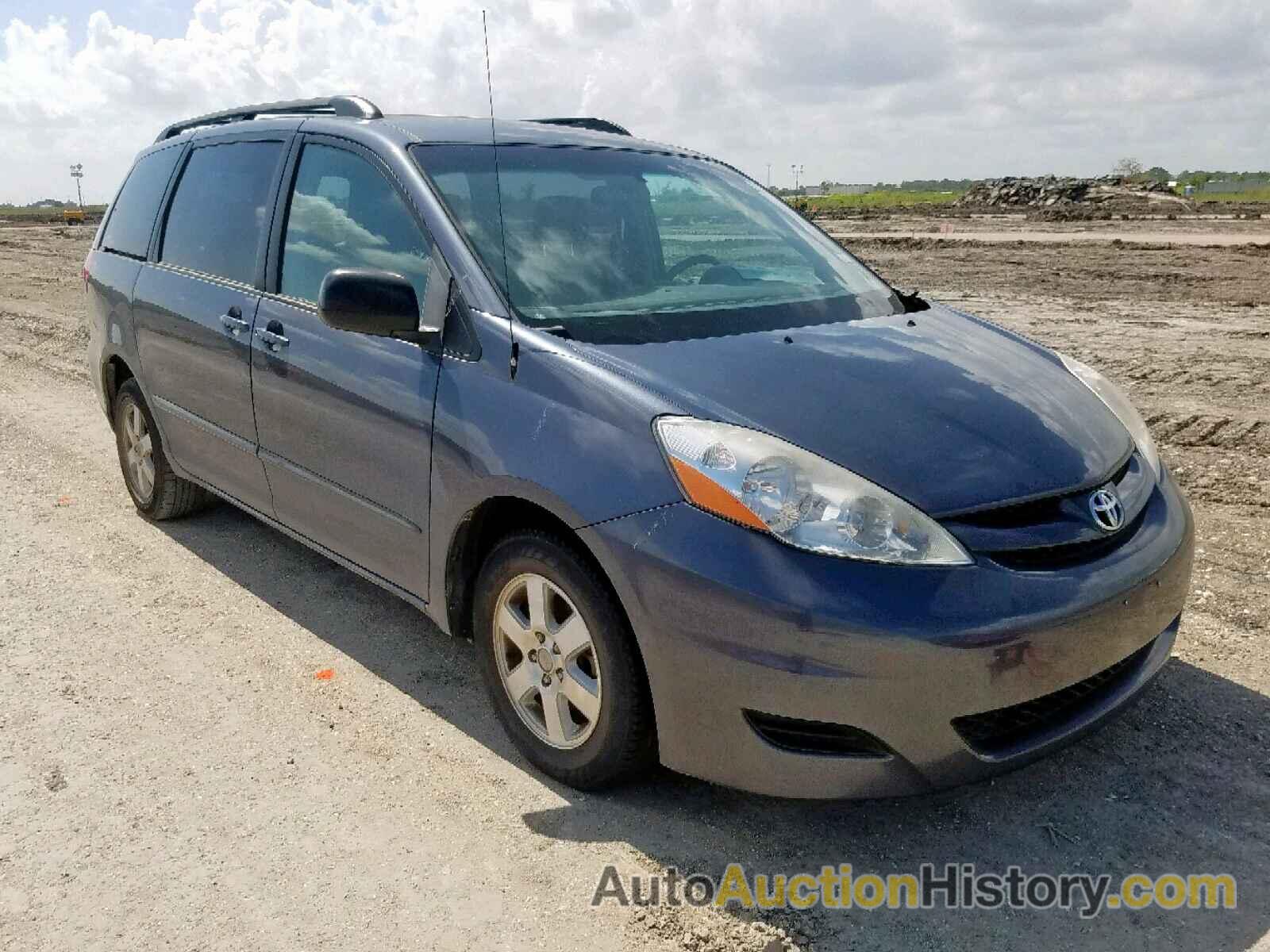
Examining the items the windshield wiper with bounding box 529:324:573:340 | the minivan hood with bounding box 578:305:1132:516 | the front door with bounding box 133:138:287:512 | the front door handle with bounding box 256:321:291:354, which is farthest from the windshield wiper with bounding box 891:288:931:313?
the front door with bounding box 133:138:287:512

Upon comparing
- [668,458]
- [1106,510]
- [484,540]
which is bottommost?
[484,540]

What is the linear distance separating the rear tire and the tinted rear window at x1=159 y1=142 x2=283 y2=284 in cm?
82

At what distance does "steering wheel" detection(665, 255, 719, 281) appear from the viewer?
12.1 ft

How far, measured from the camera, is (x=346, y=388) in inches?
142

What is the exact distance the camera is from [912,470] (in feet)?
8.82

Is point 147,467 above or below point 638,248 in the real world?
below

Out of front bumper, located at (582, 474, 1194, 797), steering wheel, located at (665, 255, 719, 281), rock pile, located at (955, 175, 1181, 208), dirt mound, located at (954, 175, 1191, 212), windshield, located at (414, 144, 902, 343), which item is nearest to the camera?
front bumper, located at (582, 474, 1194, 797)

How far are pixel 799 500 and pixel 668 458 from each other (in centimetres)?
33

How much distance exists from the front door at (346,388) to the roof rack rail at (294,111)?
22 cm

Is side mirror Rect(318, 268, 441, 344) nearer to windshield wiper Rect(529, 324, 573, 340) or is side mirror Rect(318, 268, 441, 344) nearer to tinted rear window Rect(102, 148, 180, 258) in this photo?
windshield wiper Rect(529, 324, 573, 340)

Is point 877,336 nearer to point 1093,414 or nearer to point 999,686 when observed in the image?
point 1093,414

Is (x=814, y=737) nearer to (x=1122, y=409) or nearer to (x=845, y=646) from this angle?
(x=845, y=646)

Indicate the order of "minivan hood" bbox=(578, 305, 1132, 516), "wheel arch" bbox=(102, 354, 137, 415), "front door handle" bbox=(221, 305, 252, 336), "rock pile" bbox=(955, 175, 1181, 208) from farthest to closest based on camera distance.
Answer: "rock pile" bbox=(955, 175, 1181, 208) < "wheel arch" bbox=(102, 354, 137, 415) < "front door handle" bbox=(221, 305, 252, 336) < "minivan hood" bbox=(578, 305, 1132, 516)

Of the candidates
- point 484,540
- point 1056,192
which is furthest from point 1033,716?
point 1056,192
